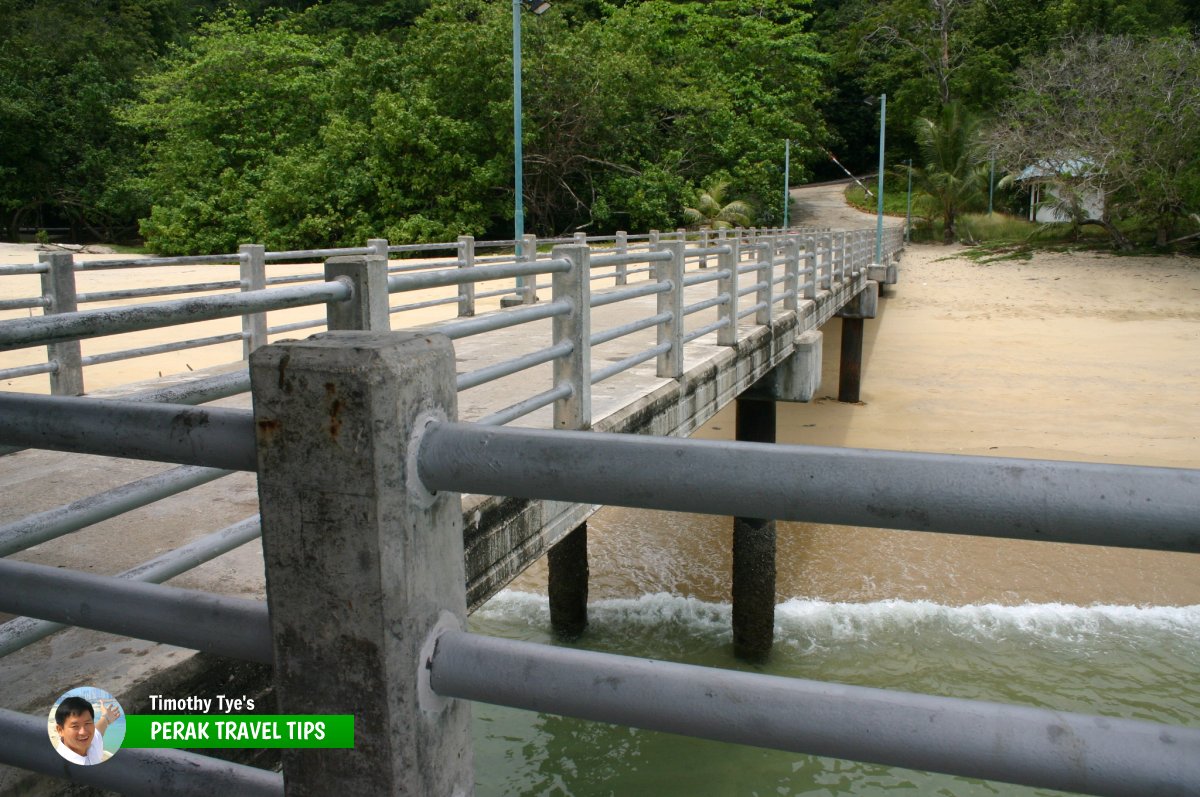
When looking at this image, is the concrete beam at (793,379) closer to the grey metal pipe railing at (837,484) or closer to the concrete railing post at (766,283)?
the concrete railing post at (766,283)

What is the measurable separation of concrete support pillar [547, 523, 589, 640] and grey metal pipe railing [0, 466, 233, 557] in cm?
716

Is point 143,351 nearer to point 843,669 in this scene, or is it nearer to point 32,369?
point 32,369

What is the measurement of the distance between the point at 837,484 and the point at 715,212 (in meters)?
33.6

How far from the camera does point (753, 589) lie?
371 inches

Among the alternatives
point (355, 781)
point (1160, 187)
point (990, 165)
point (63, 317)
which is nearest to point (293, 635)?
point (355, 781)

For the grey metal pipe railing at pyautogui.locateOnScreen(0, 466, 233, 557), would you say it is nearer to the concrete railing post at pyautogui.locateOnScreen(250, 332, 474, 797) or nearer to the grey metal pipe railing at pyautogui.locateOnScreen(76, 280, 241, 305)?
the concrete railing post at pyautogui.locateOnScreen(250, 332, 474, 797)

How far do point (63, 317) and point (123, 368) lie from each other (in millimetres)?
12891

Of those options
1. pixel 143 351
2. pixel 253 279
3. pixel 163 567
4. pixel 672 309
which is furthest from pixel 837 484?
pixel 253 279

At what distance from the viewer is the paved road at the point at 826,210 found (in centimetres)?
4451

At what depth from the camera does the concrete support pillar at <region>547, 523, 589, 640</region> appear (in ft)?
31.4

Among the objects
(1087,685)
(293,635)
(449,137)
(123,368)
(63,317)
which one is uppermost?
(449,137)

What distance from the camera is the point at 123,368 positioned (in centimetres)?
1334

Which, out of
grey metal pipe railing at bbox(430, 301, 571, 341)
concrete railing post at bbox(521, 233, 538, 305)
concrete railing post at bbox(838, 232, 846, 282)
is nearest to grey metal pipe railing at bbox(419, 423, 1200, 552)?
grey metal pipe railing at bbox(430, 301, 571, 341)

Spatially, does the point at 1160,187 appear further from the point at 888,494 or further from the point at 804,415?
the point at 888,494
